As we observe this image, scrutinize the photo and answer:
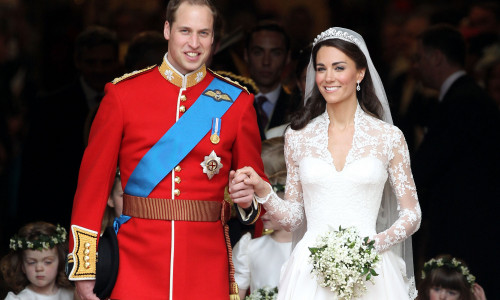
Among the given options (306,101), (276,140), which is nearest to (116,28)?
(276,140)

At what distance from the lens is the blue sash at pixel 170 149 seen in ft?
15.4

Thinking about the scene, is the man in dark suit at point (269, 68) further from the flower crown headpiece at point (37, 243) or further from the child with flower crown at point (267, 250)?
the flower crown headpiece at point (37, 243)

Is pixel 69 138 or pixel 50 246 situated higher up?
pixel 69 138

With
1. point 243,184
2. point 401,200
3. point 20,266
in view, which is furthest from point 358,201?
point 20,266

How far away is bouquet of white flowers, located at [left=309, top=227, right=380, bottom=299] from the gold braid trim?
95 centimetres

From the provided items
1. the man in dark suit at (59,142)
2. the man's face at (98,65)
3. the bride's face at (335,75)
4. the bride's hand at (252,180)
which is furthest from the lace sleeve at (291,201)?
the man's face at (98,65)

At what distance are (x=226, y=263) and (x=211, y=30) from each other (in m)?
1.06

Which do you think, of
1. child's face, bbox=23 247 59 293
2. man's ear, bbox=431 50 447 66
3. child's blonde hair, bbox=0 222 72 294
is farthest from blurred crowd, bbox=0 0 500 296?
child's face, bbox=23 247 59 293

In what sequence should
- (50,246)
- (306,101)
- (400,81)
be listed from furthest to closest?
(400,81), (50,246), (306,101)

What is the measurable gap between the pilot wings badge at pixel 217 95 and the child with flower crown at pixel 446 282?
6.68 feet

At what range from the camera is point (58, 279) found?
616cm

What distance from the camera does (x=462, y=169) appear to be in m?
7.38

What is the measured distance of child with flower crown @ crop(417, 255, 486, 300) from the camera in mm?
6203

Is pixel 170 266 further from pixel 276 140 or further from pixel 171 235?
pixel 276 140
